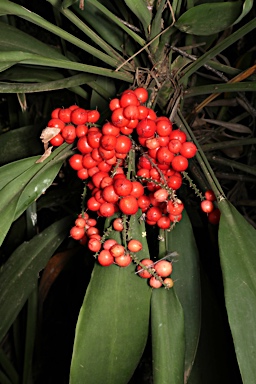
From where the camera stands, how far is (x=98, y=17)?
0.71 m

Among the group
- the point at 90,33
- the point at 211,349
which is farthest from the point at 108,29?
the point at 211,349

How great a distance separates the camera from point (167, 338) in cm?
57

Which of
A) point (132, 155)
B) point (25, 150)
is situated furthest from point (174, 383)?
point (25, 150)

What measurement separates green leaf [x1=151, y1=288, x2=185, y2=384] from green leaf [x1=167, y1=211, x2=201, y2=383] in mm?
71

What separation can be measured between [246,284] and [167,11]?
1.45ft

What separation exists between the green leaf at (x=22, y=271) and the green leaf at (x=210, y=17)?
0.50m

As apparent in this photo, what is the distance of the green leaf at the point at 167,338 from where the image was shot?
54 centimetres

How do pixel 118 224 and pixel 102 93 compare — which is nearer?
pixel 118 224

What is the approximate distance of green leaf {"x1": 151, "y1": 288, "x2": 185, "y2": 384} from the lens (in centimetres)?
54

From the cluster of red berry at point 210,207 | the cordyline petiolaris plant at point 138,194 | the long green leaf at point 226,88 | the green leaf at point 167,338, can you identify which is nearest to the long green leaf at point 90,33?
the cordyline petiolaris plant at point 138,194

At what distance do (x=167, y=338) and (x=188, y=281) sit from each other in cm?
13

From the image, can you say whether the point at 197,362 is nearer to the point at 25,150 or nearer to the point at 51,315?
the point at 25,150

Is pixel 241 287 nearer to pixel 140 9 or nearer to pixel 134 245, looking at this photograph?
pixel 134 245

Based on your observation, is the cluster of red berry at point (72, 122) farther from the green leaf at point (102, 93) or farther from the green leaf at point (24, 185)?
the green leaf at point (102, 93)
